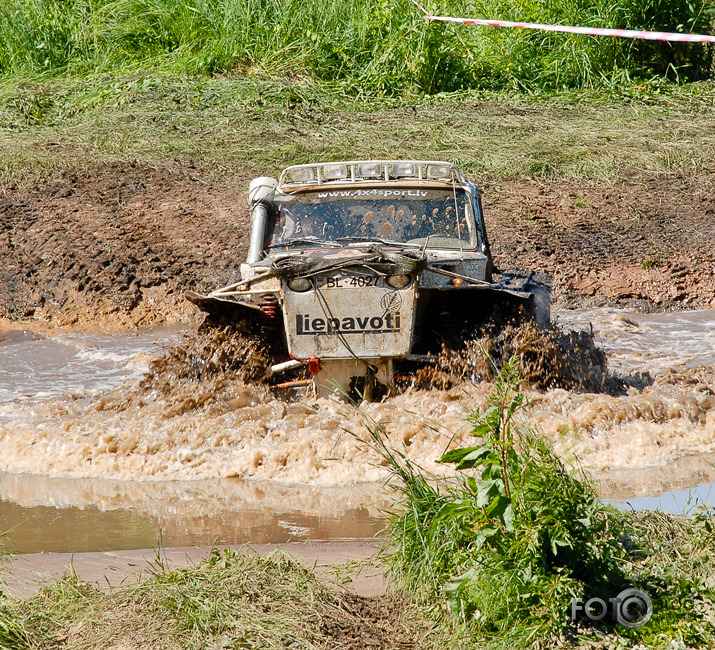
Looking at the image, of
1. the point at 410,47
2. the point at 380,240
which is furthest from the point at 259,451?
the point at 410,47

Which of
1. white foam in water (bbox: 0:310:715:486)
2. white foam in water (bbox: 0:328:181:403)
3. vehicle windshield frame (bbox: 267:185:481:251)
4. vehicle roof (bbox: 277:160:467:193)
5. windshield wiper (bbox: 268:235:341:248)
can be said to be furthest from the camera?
white foam in water (bbox: 0:328:181:403)

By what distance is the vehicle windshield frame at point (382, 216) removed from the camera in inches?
288

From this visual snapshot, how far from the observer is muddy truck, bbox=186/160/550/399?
623 cm

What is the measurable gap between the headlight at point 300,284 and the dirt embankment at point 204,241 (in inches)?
157

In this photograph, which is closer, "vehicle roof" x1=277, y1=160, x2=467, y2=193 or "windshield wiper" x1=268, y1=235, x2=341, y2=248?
"windshield wiper" x1=268, y1=235, x2=341, y2=248

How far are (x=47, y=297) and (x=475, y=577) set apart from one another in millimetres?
8399

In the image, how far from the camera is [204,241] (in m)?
11.7

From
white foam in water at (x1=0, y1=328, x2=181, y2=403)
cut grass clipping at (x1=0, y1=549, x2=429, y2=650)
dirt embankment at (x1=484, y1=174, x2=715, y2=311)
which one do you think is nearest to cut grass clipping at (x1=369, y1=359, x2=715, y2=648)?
cut grass clipping at (x1=0, y1=549, x2=429, y2=650)

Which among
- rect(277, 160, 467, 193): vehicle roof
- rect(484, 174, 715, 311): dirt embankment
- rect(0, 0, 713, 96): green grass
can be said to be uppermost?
rect(0, 0, 713, 96): green grass

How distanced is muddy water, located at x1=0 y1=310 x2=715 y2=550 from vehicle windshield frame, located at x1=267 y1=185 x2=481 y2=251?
132 cm

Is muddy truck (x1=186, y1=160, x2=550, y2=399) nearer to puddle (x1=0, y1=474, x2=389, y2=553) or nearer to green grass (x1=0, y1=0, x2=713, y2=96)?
puddle (x1=0, y1=474, x2=389, y2=553)

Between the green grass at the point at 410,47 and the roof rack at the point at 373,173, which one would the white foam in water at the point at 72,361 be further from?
the green grass at the point at 410,47

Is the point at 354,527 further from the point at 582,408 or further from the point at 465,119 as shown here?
the point at 465,119

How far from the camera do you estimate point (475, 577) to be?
3.51 meters
